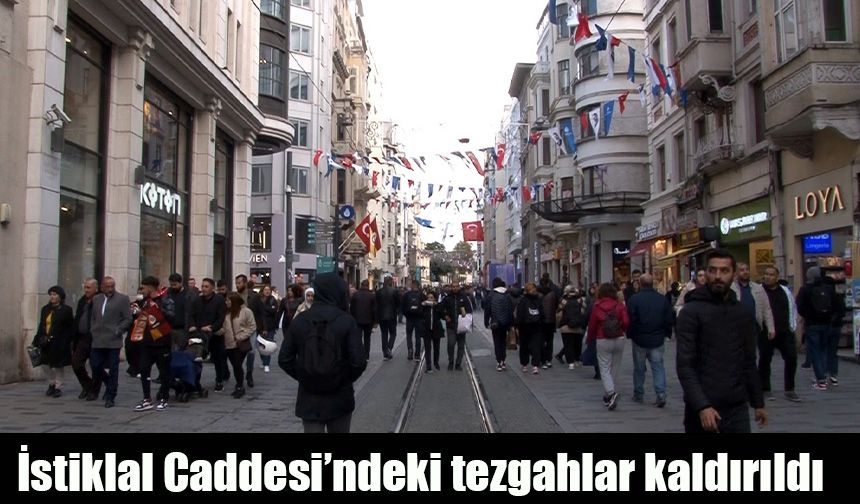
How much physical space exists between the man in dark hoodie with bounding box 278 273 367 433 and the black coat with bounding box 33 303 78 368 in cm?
703

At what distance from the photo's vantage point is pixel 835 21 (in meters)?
16.5

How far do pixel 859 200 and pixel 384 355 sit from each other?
10.7 metres

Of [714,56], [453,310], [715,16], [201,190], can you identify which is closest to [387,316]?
[453,310]

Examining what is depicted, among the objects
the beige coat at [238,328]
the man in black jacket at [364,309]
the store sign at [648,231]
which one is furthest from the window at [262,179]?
the beige coat at [238,328]

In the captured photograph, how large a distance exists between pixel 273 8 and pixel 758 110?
67.8 feet

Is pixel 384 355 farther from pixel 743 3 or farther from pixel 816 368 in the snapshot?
pixel 743 3

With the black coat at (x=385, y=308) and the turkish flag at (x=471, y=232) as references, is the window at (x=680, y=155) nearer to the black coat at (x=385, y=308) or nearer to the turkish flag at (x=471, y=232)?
the black coat at (x=385, y=308)

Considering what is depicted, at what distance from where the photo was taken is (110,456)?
5.62m

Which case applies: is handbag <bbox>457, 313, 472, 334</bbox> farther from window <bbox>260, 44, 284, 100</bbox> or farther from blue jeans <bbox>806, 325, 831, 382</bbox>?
window <bbox>260, 44, 284, 100</bbox>

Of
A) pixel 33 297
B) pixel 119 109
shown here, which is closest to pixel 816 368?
pixel 33 297

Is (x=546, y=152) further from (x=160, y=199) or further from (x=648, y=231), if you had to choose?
(x=160, y=199)

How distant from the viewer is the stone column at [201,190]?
2264cm

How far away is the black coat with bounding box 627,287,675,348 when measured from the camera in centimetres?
1109

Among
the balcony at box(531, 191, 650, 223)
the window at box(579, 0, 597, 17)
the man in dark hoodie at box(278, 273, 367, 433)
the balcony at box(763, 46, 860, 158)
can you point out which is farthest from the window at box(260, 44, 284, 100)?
the man in dark hoodie at box(278, 273, 367, 433)
